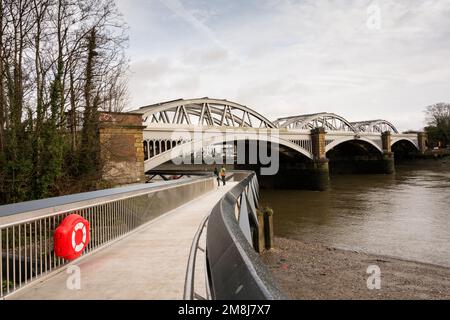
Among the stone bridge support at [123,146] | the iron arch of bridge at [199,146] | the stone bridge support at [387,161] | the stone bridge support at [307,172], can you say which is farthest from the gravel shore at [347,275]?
the stone bridge support at [387,161]

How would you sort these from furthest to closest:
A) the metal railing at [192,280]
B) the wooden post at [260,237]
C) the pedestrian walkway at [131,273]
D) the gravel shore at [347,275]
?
1. the wooden post at [260,237]
2. the gravel shore at [347,275]
3. the pedestrian walkway at [131,273]
4. the metal railing at [192,280]

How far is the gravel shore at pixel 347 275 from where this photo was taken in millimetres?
9055

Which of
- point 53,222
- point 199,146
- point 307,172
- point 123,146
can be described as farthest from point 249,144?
point 53,222

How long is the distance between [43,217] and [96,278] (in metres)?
1.05

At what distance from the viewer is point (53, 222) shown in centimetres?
480

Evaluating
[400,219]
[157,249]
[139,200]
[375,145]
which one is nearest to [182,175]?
[400,219]

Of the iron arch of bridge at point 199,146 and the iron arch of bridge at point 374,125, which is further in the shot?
the iron arch of bridge at point 374,125

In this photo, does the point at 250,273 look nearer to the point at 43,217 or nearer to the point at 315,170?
the point at 43,217

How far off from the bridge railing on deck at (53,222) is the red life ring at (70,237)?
160mm

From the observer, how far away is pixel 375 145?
2258 inches

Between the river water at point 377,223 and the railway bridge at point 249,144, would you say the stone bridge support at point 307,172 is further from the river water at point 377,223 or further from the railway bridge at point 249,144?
the river water at point 377,223

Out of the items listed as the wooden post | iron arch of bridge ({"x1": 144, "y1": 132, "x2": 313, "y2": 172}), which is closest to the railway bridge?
iron arch of bridge ({"x1": 144, "y1": 132, "x2": 313, "y2": 172})

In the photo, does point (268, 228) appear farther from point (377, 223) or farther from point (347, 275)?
point (377, 223)

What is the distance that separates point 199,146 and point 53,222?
2166 centimetres
